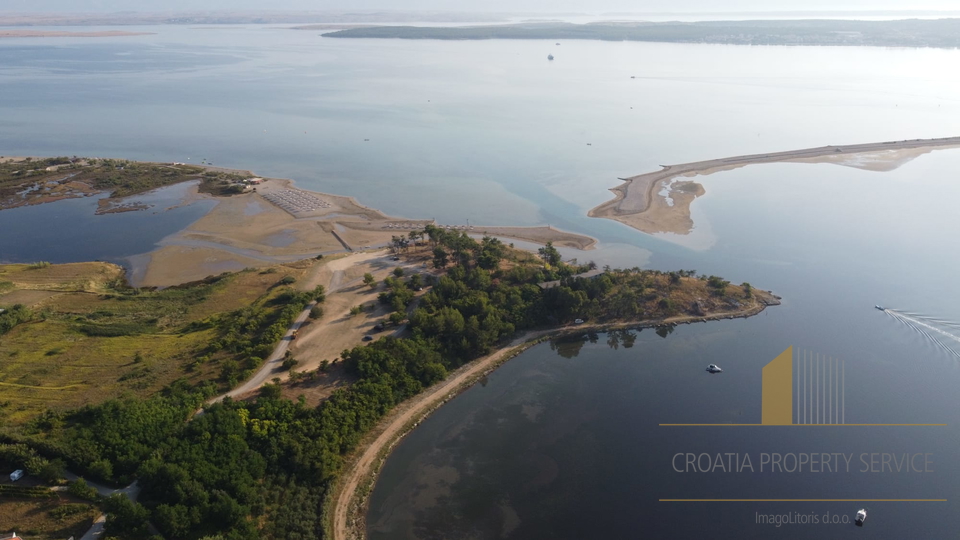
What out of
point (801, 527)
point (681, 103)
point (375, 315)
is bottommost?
point (801, 527)

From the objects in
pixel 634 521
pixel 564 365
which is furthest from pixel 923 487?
pixel 564 365

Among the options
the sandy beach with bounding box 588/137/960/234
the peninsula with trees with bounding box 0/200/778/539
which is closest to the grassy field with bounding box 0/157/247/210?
the peninsula with trees with bounding box 0/200/778/539

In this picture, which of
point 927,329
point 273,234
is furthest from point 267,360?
point 927,329

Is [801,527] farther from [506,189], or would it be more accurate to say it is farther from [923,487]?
[506,189]

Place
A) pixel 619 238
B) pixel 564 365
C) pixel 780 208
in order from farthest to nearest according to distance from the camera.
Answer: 1. pixel 780 208
2. pixel 619 238
3. pixel 564 365

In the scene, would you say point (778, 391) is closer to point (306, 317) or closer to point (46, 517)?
point (306, 317)

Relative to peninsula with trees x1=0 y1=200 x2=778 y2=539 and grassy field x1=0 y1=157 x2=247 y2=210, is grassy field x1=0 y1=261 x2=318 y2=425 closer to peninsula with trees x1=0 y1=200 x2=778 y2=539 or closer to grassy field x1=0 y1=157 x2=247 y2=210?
peninsula with trees x1=0 y1=200 x2=778 y2=539

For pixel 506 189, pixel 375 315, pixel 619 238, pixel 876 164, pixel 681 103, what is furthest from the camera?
pixel 681 103
